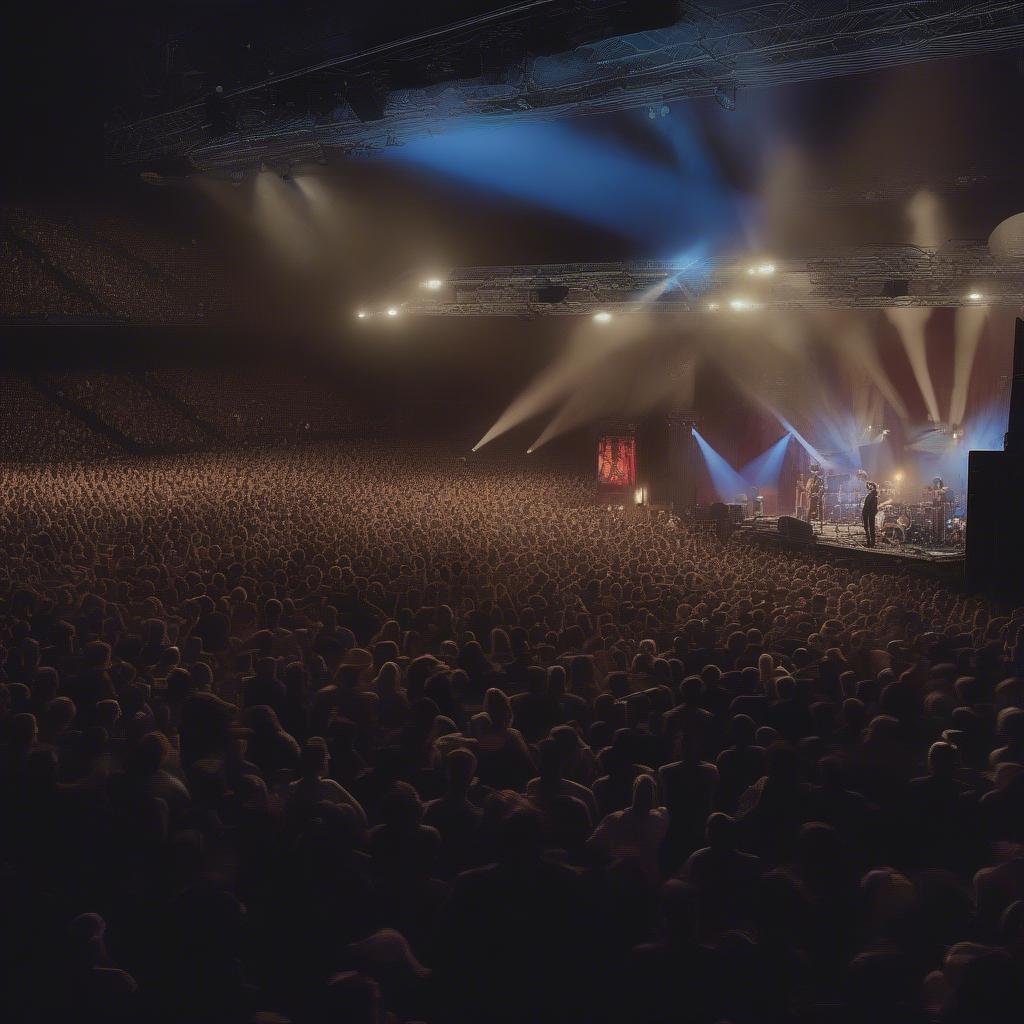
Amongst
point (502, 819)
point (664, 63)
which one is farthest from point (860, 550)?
point (502, 819)

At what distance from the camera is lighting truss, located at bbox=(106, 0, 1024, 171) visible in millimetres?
7844

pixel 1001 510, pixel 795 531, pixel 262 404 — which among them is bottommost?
pixel 795 531

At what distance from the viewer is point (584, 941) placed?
9.64 ft

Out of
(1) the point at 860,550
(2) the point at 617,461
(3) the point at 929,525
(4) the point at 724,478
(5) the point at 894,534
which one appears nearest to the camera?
(1) the point at 860,550

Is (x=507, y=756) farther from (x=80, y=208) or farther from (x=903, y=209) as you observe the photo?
(x=80, y=208)

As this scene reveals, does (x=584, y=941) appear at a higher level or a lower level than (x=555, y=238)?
lower

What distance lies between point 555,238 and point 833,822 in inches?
642

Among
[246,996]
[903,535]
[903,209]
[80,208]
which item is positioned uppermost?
[80,208]

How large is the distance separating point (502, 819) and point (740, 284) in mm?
13813

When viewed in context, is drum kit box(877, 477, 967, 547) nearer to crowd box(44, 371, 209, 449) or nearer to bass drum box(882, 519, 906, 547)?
bass drum box(882, 519, 906, 547)

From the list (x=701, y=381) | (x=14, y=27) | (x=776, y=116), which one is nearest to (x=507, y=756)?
(x=776, y=116)

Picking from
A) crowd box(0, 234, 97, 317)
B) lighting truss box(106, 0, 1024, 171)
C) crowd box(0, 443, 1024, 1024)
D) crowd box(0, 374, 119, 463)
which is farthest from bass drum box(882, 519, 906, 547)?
crowd box(0, 234, 97, 317)

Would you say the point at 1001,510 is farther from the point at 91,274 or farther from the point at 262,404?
the point at 91,274

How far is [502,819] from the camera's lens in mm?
3428
